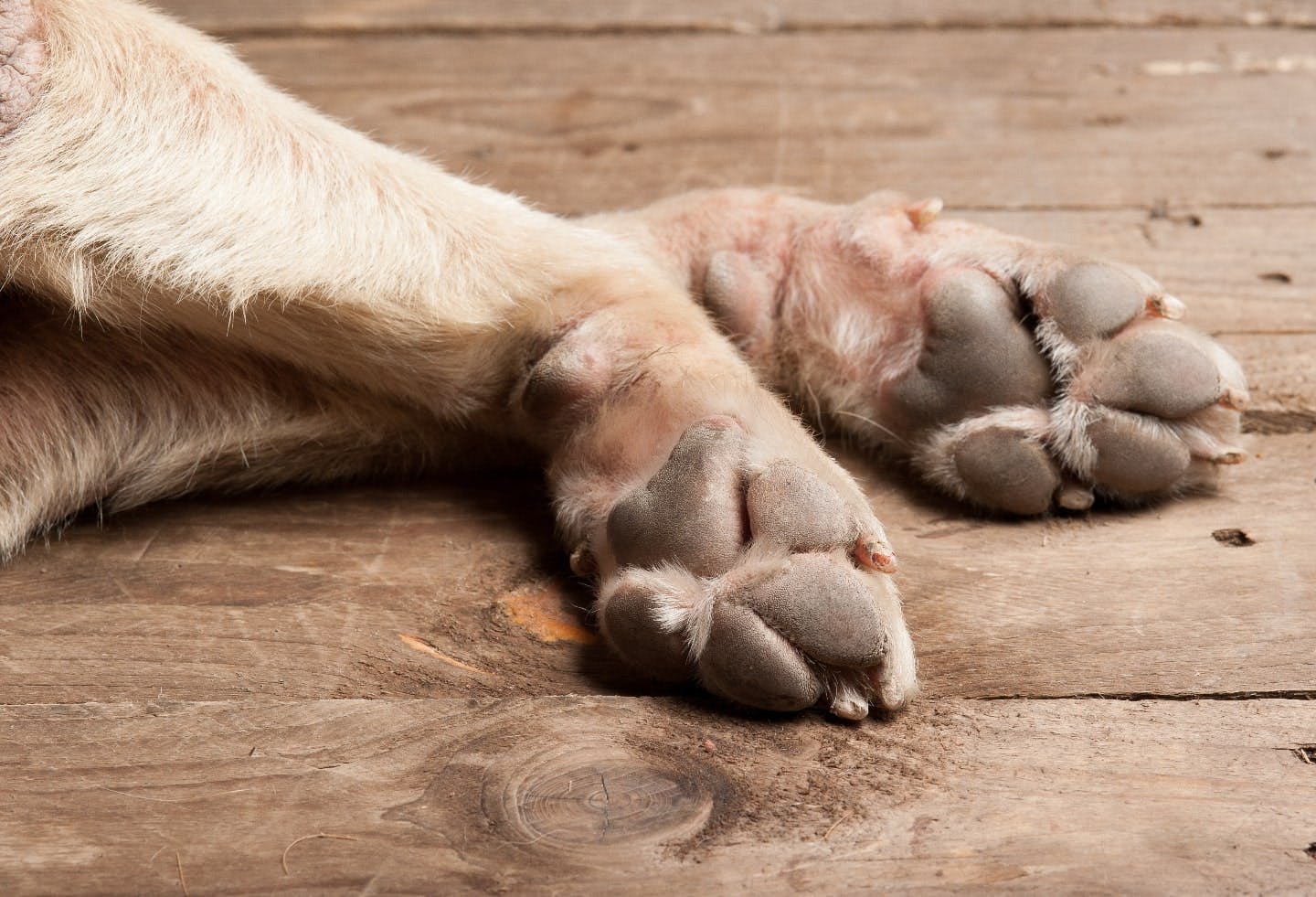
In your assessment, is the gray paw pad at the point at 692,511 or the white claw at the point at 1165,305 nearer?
the gray paw pad at the point at 692,511

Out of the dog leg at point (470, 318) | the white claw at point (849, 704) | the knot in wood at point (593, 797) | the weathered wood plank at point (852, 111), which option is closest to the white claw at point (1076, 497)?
the dog leg at point (470, 318)

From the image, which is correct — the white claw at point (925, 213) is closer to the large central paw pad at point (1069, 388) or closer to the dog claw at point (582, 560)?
the large central paw pad at point (1069, 388)

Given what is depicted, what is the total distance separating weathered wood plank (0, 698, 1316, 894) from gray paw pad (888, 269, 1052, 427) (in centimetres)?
31

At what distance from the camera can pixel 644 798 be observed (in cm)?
97

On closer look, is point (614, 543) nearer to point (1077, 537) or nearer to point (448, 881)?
point (448, 881)

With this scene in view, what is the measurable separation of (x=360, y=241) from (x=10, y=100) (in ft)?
1.06

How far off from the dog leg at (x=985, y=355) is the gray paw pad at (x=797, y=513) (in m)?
0.30

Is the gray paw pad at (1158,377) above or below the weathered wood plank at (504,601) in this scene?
above

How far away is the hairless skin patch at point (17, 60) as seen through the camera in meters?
1.17

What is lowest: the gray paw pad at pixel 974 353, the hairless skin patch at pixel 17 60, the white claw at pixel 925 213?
the gray paw pad at pixel 974 353

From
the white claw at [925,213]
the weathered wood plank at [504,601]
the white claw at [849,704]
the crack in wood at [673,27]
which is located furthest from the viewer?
the crack in wood at [673,27]

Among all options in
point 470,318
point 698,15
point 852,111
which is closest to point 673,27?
point 698,15

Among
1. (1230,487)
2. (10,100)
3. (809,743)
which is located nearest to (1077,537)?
(1230,487)

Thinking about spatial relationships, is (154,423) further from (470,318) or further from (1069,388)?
(1069,388)
